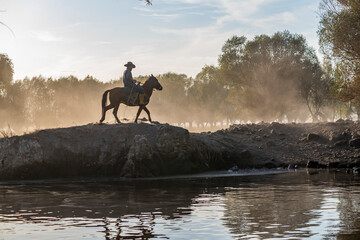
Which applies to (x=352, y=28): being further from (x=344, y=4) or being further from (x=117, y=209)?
(x=117, y=209)

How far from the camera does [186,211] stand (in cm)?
1339

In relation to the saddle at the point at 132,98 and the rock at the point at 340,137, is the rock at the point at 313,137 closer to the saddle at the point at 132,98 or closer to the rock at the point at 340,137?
the rock at the point at 340,137

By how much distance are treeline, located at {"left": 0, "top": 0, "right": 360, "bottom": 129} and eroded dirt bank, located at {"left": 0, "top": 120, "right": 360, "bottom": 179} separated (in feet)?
25.1

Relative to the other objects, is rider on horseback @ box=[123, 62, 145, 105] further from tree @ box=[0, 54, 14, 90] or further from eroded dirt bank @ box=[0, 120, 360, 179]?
tree @ box=[0, 54, 14, 90]

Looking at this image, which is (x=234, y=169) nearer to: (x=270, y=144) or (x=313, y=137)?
(x=270, y=144)

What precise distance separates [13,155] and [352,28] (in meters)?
23.7

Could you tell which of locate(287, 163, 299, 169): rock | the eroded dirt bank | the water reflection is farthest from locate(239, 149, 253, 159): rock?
the water reflection

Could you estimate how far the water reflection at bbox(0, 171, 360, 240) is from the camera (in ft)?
34.2

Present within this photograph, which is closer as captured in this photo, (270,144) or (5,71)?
(270,144)

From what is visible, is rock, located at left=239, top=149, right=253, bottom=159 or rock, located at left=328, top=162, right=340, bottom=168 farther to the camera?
rock, located at left=239, top=149, right=253, bottom=159

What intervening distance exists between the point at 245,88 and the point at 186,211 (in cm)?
5981

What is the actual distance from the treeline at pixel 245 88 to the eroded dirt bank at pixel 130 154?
7.66 meters

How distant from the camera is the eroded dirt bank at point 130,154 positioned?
26.0 meters

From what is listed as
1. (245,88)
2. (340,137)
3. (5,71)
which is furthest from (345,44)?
(5,71)
